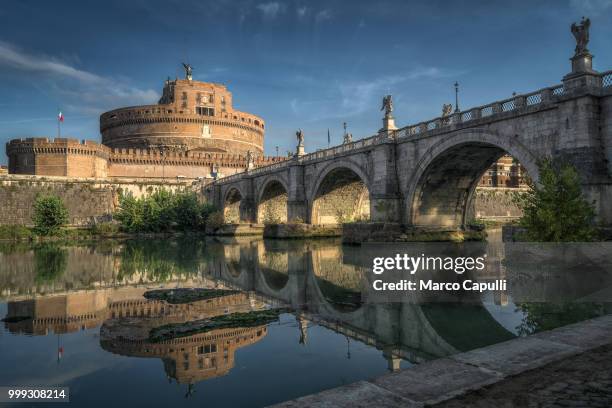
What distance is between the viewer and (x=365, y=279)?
17203 mm

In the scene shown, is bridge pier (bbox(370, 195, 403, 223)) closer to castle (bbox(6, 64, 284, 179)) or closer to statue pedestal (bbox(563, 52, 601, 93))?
statue pedestal (bbox(563, 52, 601, 93))

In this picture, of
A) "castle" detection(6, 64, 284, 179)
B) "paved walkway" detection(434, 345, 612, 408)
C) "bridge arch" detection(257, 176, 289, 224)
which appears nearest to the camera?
"paved walkway" detection(434, 345, 612, 408)

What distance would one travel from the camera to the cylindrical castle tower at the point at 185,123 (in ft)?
275

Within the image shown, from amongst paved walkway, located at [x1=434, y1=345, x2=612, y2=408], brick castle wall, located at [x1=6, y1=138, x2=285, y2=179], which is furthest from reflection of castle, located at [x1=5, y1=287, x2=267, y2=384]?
brick castle wall, located at [x1=6, y1=138, x2=285, y2=179]

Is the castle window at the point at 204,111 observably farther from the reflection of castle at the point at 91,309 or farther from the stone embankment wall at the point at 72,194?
the reflection of castle at the point at 91,309

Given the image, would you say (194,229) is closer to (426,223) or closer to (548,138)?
(426,223)

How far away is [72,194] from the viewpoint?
5625cm

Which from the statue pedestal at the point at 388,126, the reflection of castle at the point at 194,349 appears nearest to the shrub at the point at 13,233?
the statue pedestal at the point at 388,126

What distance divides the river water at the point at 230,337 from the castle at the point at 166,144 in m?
51.7

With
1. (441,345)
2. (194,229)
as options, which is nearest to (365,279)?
(441,345)

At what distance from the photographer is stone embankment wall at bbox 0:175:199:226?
170ft

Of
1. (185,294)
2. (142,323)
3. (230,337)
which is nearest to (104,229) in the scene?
(185,294)

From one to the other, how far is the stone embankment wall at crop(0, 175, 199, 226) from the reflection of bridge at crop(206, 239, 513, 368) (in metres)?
42.5

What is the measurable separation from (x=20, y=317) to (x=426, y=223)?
23.0 m
